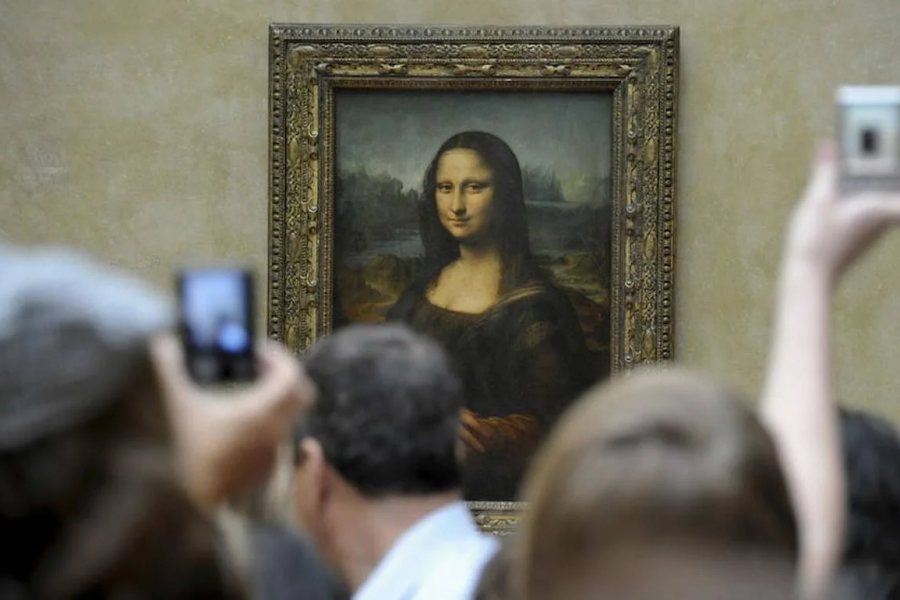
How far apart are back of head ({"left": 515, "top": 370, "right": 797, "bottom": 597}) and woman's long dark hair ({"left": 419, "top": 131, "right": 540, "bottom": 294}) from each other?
893cm

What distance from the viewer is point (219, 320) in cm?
202

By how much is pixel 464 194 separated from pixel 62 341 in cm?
914

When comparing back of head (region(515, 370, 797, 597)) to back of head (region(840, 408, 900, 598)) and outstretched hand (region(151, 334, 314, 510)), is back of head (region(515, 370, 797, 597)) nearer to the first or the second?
outstretched hand (region(151, 334, 314, 510))

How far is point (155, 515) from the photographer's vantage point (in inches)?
55.3

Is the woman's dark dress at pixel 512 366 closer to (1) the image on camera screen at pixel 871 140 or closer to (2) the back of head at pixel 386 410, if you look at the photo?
(2) the back of head at pixel 386 410

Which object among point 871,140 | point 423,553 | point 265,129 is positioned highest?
point 265,129

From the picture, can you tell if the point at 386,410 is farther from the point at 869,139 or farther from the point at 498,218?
the point at 498,218

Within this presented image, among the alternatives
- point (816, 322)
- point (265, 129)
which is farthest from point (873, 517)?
point (265, 129)

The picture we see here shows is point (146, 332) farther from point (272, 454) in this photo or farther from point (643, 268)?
point (643, 268)

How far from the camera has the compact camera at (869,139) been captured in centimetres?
258

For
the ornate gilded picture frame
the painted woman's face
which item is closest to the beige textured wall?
the ornate gilded picture frame

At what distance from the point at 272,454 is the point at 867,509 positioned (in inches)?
42.2

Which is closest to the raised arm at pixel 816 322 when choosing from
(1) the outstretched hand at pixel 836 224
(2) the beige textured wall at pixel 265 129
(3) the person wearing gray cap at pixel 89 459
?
(1) the outstretched hand at pixel 836 224

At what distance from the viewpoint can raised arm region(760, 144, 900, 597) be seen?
2.36m
